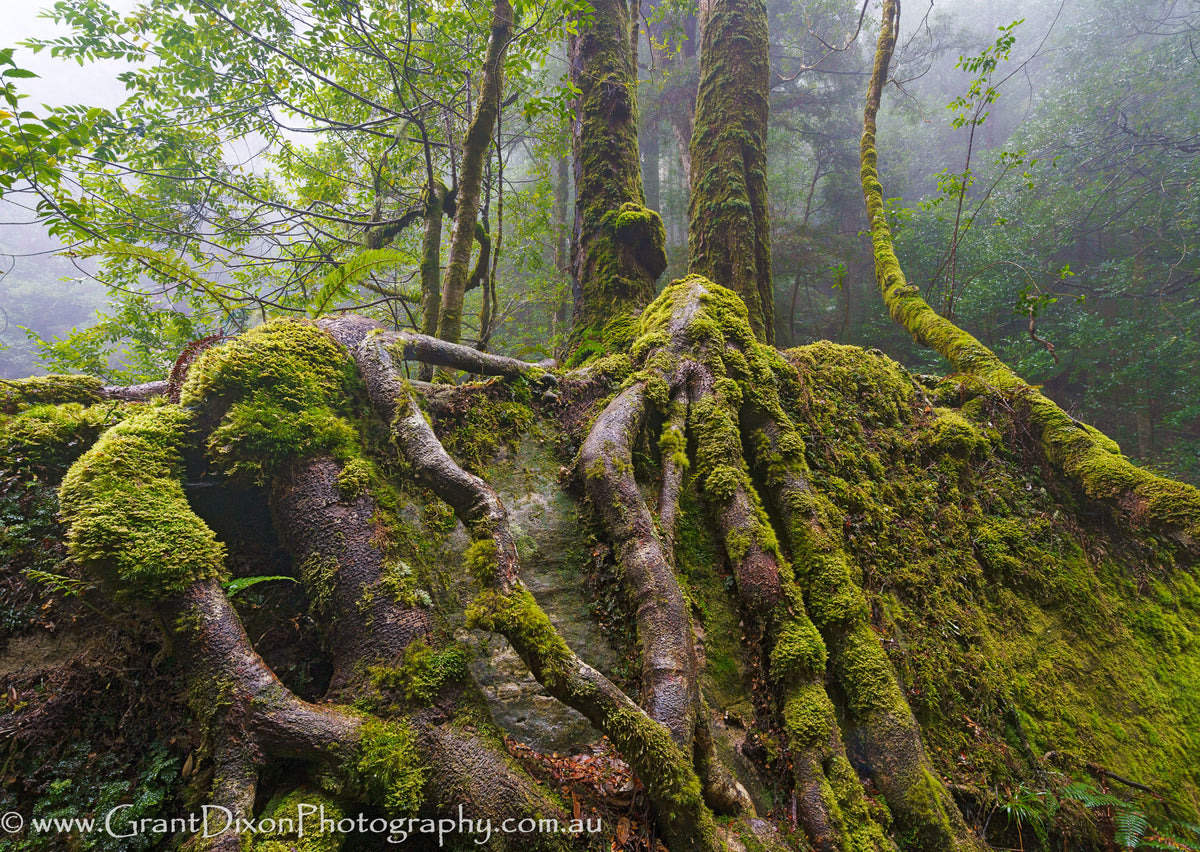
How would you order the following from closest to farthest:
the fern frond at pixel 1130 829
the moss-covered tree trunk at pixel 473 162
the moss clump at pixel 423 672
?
the moss clump at pixel 423 672 < the fern frond at pixel 1130 829 < the moss-covered tree trunk at pixel 473 162

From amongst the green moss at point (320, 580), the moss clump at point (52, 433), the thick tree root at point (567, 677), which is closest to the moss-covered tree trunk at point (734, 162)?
the thick tree root at point (567, 677)

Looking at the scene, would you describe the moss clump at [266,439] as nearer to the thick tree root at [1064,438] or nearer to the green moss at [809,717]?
the green moss at [809,717]

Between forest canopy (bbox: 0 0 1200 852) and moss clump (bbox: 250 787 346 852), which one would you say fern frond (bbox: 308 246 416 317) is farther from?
moss clump (bbox: 250 787 346 852)

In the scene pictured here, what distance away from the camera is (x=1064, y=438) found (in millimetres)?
4895

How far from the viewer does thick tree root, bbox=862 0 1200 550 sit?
13.4ft

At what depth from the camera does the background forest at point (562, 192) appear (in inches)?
224

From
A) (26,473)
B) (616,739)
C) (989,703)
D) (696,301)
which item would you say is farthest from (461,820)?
(696,301)

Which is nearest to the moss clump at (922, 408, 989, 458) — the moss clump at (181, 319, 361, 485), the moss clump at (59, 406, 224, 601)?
the moss clump at (181, 319, 361, 485)

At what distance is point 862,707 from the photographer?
8.84 ft

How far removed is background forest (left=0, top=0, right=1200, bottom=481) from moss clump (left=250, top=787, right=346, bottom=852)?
3.58 m

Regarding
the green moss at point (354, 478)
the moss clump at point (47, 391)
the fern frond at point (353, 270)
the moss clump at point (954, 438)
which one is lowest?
the green moss at point (354, 478)

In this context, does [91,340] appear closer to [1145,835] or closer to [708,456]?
[708,456]

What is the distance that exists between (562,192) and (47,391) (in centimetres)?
1773

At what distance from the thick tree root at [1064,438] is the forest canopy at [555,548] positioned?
0.04 meters
